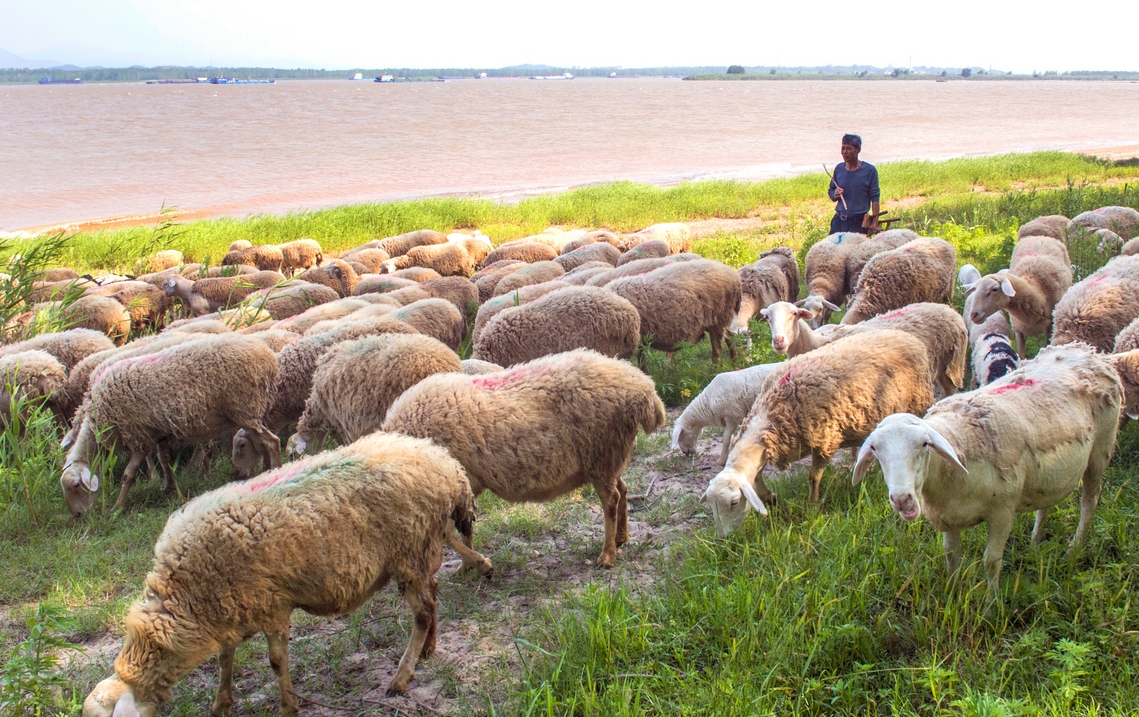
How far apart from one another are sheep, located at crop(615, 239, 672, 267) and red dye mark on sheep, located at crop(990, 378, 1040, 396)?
7121mm

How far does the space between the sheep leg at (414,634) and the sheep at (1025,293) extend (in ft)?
17.1

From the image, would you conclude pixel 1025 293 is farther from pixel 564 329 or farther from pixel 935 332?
pixel 564 329

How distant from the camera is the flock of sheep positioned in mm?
3494

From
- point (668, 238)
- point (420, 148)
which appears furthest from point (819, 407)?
point (420, 148)

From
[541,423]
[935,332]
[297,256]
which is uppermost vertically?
[935,332]

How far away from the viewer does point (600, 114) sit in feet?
222

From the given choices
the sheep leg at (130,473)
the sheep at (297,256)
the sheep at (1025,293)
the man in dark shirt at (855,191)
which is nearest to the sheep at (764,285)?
the man in dark shirt at (855,191)

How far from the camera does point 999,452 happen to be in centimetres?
364

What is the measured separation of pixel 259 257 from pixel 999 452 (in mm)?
13182

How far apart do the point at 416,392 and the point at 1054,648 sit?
3.32 meters

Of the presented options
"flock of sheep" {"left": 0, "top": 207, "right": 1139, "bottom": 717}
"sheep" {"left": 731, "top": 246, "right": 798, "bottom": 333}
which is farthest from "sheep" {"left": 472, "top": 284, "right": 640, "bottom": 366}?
"sheep" {"left": 731, "top": 246, "right": 798, "bottom": 333}

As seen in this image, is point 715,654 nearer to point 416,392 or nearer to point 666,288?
point 416,392

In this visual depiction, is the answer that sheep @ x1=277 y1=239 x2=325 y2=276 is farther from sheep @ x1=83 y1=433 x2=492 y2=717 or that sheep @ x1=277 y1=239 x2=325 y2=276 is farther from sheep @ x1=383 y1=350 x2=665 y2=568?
sheep @ x1=83 y1=433 x2=492 y2=717

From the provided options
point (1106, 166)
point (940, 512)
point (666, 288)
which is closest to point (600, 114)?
point (1106, 166)
